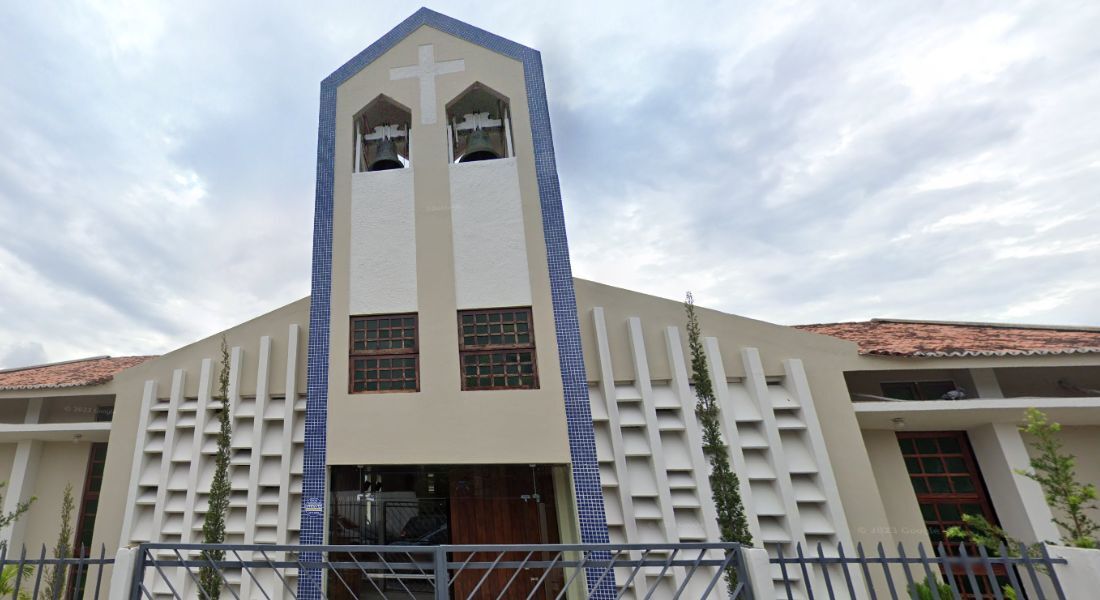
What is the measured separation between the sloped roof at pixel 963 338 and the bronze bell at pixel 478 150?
21.6 feet

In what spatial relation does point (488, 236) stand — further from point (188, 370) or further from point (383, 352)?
point (188, 370)

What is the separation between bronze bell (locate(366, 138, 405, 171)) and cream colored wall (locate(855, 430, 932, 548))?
912cm

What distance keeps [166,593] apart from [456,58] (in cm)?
925

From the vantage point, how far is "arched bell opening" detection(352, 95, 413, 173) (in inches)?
308

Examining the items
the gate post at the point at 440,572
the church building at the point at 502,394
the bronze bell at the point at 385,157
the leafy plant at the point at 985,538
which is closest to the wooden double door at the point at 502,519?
the church building at the point at 502,394

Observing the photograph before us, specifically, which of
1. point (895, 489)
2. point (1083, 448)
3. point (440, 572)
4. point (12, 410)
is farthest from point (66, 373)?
point (1083, 448)

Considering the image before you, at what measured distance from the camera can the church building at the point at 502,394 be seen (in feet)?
20.2

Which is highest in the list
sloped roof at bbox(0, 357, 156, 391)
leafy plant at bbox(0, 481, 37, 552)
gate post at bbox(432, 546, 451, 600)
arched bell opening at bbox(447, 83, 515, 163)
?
arched bell opening at bbox(447, 83, 515, 163)

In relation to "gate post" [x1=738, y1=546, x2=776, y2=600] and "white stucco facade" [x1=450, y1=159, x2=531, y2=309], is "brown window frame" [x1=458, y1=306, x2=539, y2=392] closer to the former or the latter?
"white stucco facade" [x1=450, y1=159, x2=531, y2=309]

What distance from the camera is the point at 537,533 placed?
661 centimetres

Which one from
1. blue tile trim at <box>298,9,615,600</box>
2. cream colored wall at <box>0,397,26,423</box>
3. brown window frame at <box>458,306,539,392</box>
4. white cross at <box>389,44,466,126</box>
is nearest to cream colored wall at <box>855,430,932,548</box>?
blue tile trim at <box>298,9,615,600</box>

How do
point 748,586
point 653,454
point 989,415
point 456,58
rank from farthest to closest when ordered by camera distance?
point 456,58 < point 989,415 < point 653,454 < point 748,586

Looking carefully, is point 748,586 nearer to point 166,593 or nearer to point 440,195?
point 440,195

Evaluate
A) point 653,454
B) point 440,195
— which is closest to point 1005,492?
point 653,454
